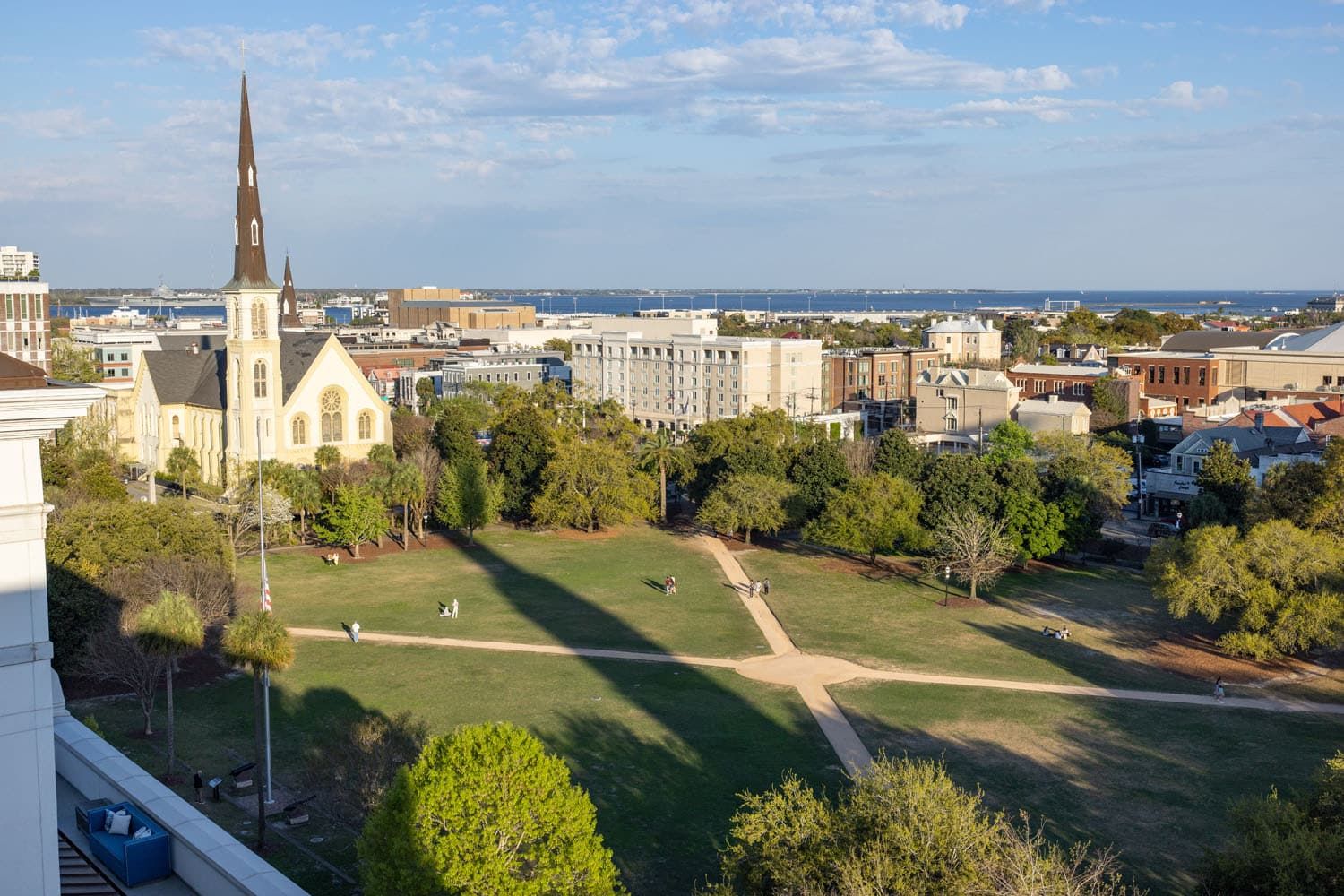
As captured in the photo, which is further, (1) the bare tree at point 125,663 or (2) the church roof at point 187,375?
(2) the church roof at point 187,375

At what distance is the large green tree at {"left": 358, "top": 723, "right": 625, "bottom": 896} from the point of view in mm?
19750

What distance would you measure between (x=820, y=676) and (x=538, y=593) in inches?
640

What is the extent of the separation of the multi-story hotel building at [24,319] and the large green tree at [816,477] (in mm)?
62622

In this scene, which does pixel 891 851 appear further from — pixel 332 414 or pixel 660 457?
pixel 332 414

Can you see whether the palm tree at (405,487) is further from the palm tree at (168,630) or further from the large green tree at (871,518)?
the palm tree at (168,630)

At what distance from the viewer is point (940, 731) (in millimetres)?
34531

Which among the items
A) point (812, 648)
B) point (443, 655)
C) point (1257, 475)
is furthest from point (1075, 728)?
point (1257, 475)

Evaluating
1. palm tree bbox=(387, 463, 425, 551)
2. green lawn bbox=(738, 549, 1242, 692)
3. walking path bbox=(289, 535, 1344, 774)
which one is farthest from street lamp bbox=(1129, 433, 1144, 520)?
palm tree bbox=(387, 463, 425, 551)

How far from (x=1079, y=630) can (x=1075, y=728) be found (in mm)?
11504

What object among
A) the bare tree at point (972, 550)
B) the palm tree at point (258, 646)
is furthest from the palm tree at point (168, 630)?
the bare tree at point (972, 550)

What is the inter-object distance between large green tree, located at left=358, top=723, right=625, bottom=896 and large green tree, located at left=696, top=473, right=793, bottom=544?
40.9 metres

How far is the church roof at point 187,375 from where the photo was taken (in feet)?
255

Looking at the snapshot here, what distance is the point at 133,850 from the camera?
17172 millimetres

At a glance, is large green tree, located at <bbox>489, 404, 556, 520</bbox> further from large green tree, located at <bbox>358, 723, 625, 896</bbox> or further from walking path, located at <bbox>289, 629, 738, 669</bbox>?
large green tree, located at <bbox>358, 723, 625, 896</bbox>
